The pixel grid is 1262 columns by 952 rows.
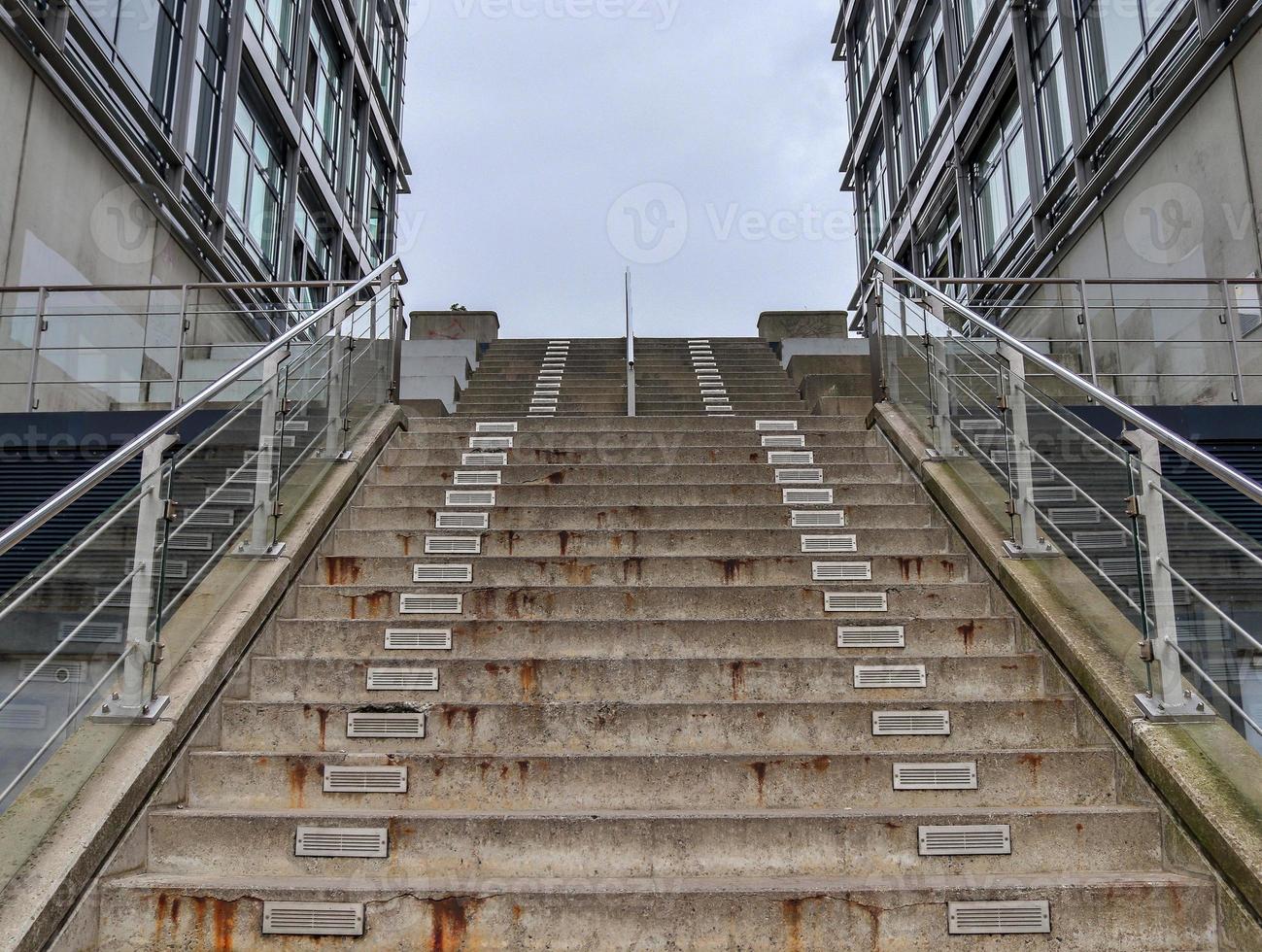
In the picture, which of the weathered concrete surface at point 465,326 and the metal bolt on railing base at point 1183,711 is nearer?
the metal bolt on railing base at point 1183,711

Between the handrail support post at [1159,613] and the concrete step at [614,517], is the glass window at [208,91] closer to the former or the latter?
the concrete step at [614,517]

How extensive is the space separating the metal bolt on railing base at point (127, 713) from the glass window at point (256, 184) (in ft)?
44.6

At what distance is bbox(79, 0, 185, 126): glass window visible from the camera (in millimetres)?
11438

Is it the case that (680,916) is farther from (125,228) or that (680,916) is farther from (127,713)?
(125,228)

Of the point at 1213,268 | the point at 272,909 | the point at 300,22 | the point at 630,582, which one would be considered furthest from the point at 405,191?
the point at 272,909

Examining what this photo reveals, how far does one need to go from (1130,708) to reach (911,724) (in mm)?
791

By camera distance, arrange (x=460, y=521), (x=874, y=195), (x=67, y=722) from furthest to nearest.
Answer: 1. (x=874, y=195)
2. (x=460, y=521)
3. (x=67, y=722)

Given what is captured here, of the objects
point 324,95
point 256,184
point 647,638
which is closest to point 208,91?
point 256,184

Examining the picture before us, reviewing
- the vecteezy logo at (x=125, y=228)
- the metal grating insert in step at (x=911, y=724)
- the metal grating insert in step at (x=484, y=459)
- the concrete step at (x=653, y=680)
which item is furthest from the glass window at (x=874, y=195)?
the metal grating insert in step at (x=911, y=724)

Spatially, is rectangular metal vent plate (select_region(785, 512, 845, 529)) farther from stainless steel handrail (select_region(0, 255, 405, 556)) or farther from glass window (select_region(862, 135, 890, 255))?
glass window (select_region(862, 135, 890, 255))

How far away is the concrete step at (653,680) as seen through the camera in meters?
4.34

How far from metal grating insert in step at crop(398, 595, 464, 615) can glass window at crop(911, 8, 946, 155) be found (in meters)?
19.8

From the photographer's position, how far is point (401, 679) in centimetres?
432

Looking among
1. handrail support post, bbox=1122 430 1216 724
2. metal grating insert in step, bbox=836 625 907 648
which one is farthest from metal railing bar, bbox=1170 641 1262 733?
metal grating insert in step, bbox=836 625 907 648
